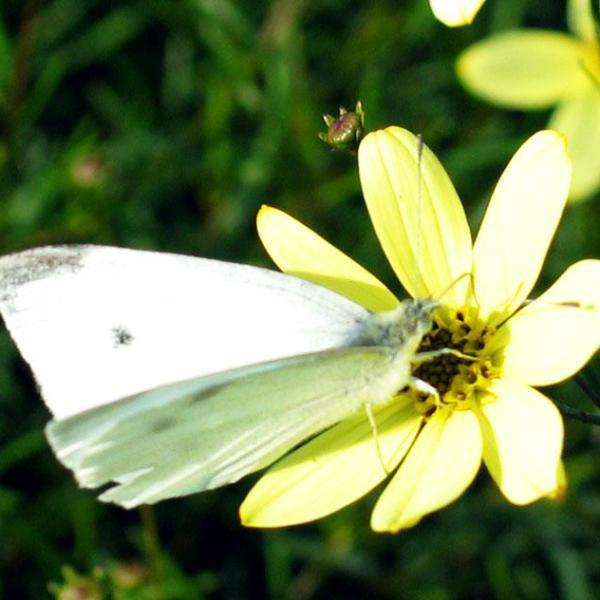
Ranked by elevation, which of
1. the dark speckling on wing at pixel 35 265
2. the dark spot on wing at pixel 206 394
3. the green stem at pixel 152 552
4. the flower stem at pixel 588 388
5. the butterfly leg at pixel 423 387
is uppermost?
the dark speckling on wing at pixel 35 265

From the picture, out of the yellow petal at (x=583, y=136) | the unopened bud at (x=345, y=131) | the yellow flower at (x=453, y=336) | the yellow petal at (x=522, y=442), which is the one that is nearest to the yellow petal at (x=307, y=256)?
the yellow flower at (x=453, y=336)

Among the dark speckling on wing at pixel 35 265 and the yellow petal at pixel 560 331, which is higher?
the dark speckling on wing at pixel 35 265

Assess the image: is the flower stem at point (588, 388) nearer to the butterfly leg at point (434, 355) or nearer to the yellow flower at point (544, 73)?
the butterfly leg at point (434, 355)

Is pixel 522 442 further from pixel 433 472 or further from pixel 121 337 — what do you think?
pixel 121 337

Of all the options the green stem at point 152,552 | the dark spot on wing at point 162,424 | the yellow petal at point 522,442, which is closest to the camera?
the yellow petal at point 522,442

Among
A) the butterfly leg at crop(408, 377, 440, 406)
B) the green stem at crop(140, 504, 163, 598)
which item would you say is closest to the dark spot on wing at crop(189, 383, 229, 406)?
the butterfly leg at crop(408, 377, 440, 406)

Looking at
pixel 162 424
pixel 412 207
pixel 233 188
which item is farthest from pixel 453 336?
pixel 233 188
